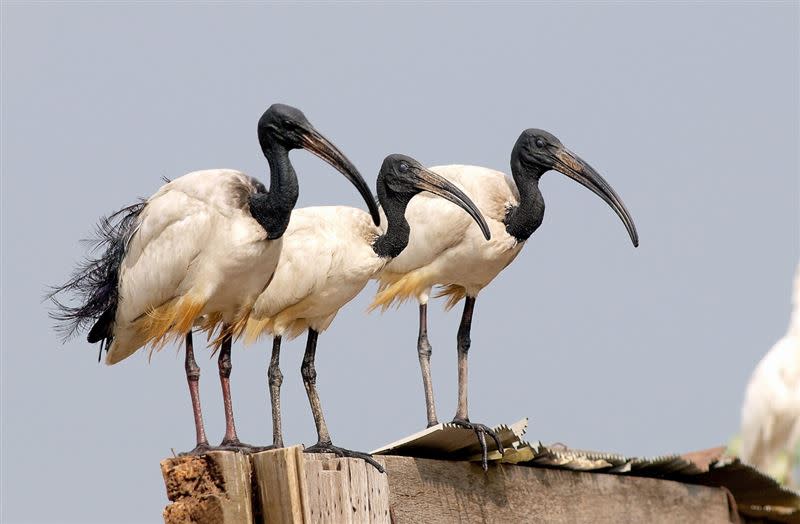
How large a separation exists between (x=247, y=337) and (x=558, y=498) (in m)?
2.16

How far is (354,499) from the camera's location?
7.57 metres

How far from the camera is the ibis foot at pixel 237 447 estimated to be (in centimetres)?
813

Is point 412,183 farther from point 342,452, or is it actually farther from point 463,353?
point 342,452

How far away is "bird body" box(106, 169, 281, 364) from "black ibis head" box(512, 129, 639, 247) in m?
2.75

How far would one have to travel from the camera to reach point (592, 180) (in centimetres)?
1109

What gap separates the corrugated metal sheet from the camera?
860cm

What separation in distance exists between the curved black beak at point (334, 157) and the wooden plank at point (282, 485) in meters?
2.24

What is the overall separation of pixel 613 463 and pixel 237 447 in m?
2.76

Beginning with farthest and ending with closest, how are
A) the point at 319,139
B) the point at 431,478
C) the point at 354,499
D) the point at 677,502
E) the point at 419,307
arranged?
the point at 419,307, the point at 677,502, the point at 319,139, the point at 431,478, the point at 354,499

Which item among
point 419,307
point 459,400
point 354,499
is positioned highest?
point 419,307

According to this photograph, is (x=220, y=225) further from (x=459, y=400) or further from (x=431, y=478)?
(x=459, y=400)

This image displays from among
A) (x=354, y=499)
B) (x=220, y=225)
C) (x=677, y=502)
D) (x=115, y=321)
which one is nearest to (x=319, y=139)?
(x=220, y=225)

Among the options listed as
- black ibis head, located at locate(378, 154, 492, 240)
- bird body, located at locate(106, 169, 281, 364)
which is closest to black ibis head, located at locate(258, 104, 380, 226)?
bird body, located at locate(106, 169, 281, 364)

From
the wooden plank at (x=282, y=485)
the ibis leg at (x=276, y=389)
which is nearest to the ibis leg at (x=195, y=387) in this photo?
the ibis leg at (x=276, y=389)
